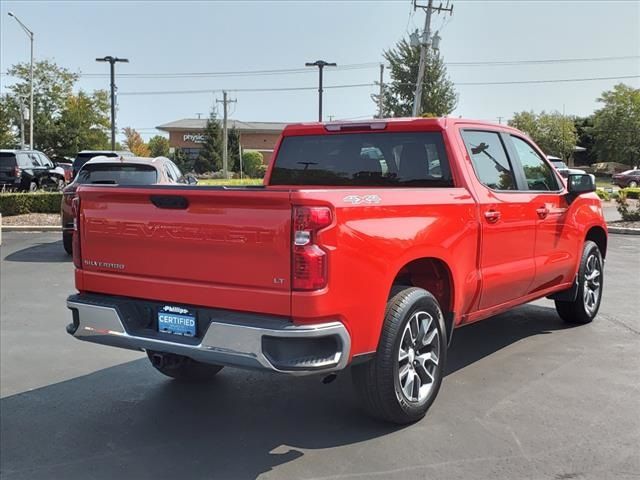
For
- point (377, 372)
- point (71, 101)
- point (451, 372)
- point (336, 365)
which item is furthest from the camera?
point (71, 101)

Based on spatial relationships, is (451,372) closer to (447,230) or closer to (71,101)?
(447,230)

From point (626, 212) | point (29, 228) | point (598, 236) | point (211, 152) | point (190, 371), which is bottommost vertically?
point (190, 371)

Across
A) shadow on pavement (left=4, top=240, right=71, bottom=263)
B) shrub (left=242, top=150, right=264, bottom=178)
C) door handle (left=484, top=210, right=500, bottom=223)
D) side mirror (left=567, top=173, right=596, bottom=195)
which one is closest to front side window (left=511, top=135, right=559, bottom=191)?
side mirror (left=567, top=173, right=596, bottom=195)

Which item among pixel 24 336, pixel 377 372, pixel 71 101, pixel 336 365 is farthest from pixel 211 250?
pixel 71 101

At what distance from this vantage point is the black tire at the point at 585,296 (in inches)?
251

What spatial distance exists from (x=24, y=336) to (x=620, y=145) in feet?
235

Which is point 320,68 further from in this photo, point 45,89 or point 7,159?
point 45,89

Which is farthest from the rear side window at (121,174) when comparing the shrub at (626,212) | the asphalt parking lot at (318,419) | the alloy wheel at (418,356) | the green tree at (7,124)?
the green tree at (7,124)

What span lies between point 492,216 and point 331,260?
189cm

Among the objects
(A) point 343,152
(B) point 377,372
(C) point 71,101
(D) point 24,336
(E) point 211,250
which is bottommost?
(D) point 24,336

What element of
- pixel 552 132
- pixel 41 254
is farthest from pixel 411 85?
pixel 41 254

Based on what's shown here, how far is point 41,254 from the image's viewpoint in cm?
1199

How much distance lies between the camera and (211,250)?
353 centimetres

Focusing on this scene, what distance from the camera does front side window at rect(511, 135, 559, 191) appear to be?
18.4 ft
